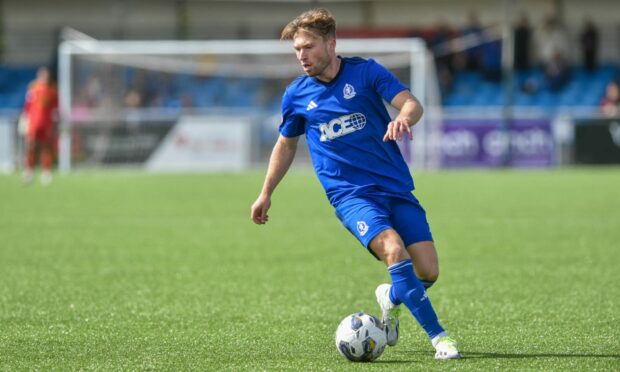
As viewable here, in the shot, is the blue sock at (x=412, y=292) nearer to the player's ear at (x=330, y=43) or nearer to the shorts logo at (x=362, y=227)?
the shorts logo at (x=362, y=227)

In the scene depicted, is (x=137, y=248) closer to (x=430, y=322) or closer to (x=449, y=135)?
(x=430, y=322)

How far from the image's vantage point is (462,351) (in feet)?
20.5

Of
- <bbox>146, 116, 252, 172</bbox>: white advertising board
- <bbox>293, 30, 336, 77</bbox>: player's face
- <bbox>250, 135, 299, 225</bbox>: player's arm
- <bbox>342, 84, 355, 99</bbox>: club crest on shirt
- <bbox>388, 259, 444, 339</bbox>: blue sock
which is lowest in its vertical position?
<bbox>146, 116, 252, 172</bbox>: white advertising board

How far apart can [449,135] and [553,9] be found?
11433 millimetres

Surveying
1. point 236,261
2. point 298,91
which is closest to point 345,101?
point 298,91

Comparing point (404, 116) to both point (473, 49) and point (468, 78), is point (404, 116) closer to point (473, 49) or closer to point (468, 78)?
point (468, 78)

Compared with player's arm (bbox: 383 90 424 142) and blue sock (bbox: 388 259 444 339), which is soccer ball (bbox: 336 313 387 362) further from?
player's arm (bbox: 383 90 424 142)

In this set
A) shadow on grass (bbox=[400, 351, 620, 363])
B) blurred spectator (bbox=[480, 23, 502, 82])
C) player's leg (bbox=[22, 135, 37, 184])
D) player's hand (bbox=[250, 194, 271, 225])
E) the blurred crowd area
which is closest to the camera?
shadow on grass (bbox=[400, 351, 620, 363])

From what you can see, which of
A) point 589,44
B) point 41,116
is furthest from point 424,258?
point 589,44

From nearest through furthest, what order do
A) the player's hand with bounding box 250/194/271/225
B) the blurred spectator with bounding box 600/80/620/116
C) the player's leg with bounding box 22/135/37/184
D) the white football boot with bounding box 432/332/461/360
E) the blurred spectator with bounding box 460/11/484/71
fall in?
the white football boot with bounding box 432/332/461/360 → the player's hand with bounding box 250/194/271/225 → the player's leg with bounding box 22/135/37/184 → the blurred spectator with bounding box 600/80/620/116 → the blurred spectator with bounding box 460/11/484/71

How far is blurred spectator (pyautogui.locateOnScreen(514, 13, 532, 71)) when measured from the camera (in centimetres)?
3349

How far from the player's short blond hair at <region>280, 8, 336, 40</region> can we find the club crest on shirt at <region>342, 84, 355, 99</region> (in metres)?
0.29

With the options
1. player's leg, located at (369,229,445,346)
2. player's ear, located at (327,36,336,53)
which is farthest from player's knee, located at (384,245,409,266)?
player's ear, located at (327,36,336,53)

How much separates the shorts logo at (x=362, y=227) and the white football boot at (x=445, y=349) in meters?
Answer: 0.67
